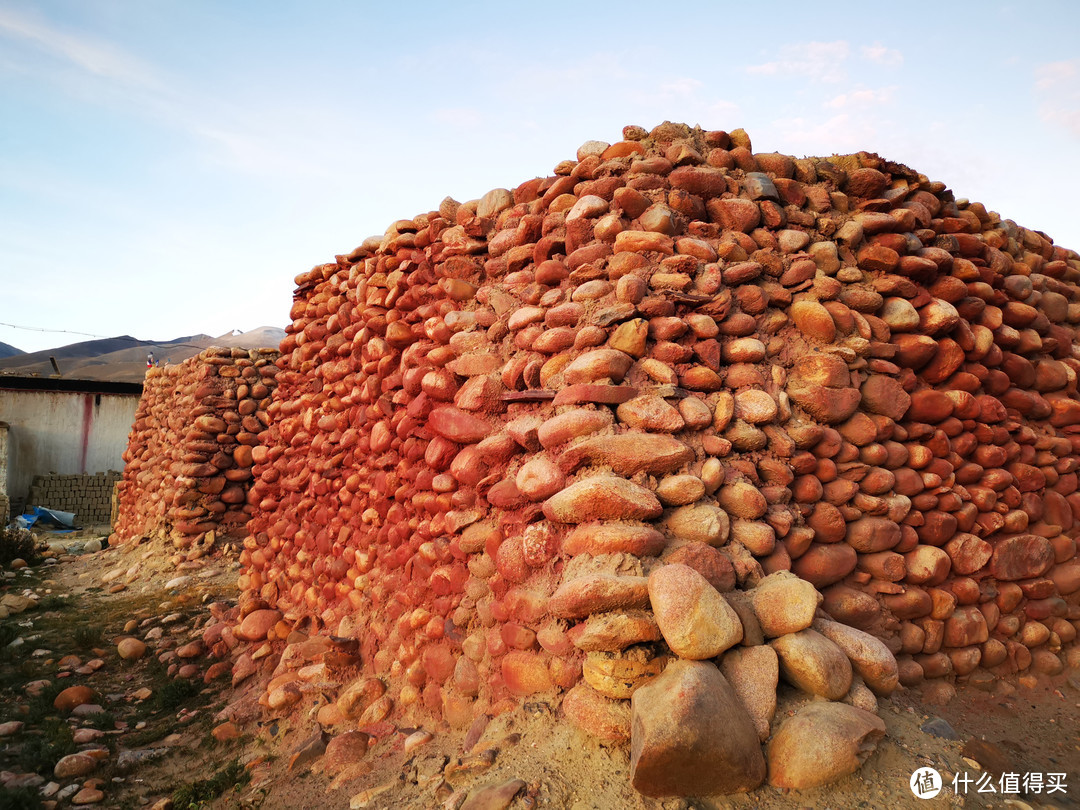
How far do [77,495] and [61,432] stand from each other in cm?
194

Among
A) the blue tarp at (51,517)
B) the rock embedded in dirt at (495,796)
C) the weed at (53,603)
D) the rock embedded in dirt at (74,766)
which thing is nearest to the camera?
the rock embedded in dirt at (495,796)

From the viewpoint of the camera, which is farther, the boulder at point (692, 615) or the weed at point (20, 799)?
the weed at point (20, 799)

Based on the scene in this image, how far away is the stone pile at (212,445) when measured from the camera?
6.64 meters

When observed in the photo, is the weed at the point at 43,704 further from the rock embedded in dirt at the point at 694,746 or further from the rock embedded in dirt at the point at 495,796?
the rock embedded in dirt at the point at 694,746

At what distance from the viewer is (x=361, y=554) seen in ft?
11.4

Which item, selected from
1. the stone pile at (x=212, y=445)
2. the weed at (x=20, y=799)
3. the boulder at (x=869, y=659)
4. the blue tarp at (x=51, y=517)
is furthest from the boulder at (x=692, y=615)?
the blue tarp at (x=51, y=517)

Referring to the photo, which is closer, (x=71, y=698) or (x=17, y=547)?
(x=71, y=698)

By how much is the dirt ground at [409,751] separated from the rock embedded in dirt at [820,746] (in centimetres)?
4

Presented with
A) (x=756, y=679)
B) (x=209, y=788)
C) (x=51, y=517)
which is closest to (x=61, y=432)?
(x=51, y=517)

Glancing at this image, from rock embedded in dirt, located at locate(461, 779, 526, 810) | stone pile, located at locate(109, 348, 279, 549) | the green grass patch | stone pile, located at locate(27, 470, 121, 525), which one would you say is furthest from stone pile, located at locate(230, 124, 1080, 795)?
stone pile, located at locate(27, 470, 121, 525)

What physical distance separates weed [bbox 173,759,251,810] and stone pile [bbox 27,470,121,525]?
13.2m

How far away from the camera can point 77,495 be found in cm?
1345

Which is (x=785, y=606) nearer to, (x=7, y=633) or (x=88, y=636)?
(x=88, y=636)

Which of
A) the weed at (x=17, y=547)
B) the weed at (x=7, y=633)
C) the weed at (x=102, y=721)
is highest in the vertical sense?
the weed at (x=102, y=721)
